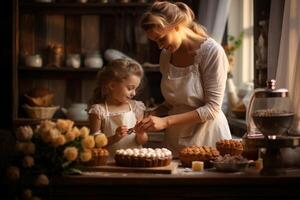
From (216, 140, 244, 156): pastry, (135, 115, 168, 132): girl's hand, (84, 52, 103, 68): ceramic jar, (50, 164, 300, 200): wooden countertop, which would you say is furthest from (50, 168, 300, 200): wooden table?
(84, 52, 103, 68): ceramic jar

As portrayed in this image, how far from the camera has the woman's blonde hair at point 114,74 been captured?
3.06 meters

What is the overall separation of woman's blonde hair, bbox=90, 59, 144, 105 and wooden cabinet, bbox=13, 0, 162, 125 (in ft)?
6.90

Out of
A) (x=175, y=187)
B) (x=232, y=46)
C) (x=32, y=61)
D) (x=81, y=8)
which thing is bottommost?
(x=175, y=187)

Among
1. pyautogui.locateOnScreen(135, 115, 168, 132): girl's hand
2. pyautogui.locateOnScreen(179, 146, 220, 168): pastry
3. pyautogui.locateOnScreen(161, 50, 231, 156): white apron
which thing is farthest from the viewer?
pyautogui.locateOnScreen(161, 50, 231, 156): white apron

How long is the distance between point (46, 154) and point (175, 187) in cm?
46

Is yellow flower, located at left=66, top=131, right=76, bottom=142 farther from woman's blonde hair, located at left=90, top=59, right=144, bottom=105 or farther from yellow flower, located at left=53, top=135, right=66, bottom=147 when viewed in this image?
woman's blonde hair, located at left=90, top=59, right=144, bottom=105

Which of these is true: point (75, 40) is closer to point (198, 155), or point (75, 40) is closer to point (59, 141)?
point (198, 155)

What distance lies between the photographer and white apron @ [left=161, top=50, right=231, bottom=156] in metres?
2.92

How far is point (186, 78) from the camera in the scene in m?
2.93

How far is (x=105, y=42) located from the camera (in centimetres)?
534

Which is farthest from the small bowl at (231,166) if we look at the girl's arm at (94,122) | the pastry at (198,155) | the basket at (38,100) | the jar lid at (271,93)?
the basket at (38,100)

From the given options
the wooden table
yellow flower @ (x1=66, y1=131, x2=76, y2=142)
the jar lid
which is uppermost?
the jar lid

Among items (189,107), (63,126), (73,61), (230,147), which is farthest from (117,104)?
(73,61)

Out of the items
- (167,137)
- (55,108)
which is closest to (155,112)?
(167,137)
